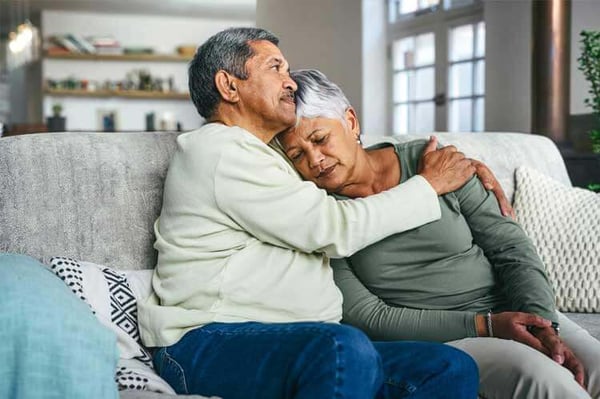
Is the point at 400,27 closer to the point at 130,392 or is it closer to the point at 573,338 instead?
the point at 573,338

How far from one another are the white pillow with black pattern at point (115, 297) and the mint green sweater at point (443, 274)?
1.46 ft

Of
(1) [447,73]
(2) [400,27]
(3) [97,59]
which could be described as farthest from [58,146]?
(3) [97,59]

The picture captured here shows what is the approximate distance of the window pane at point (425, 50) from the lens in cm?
656

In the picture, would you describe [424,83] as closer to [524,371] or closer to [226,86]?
[226,86]

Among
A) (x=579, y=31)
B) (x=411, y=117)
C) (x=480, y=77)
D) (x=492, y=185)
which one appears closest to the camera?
(x=492, y=185)

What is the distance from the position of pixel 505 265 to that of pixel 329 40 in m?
6.06

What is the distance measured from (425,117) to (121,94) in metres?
4.48

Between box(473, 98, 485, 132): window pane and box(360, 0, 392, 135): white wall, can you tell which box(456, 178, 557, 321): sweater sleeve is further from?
box(360, 0, 392, 135): white wall

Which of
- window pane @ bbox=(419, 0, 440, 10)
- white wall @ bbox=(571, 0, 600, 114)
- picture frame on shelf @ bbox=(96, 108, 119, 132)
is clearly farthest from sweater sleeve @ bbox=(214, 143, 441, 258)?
picture frame on shelf @ bbox=(96, 108, 119, 132)

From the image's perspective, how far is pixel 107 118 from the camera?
10.1 m

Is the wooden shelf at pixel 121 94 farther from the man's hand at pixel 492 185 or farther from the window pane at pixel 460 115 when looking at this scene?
the man's hand at pixel 492 185

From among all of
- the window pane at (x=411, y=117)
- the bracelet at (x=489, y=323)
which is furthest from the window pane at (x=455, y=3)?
the bracelet at (x=489, y=323)

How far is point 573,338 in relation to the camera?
178 centimetres

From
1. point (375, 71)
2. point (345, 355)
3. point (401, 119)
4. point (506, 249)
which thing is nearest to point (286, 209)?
point (345, 355)
